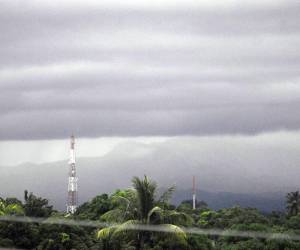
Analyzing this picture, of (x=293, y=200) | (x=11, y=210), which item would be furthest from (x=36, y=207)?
(x=293, y=200)

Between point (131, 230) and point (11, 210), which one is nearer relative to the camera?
point (131, 230)

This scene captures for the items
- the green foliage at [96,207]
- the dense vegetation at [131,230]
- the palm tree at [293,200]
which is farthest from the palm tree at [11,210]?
the palm tree at [293,200]

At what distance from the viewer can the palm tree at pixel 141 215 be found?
57.9 ft

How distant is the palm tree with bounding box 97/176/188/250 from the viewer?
17641 millimetres

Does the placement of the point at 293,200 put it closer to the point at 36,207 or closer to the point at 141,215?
the point at 36,207

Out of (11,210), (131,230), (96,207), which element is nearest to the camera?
(131,230)

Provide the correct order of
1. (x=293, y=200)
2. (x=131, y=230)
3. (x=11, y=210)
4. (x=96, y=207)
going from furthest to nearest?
(x=293, y=200) < (x=96, y=207) < (x=11, y=210) < (x=131, y=230)

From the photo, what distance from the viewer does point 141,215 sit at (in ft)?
58.7

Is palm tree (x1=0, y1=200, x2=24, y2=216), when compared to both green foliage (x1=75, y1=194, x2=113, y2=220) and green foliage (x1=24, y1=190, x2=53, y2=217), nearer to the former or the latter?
green foliage (x1=24, y1=190, x2=53, y2=217)

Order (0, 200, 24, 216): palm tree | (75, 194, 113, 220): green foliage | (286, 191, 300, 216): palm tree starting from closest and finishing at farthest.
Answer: (0, 200, 24, 216): palm tree, (75, 194, 113, 220): green foliage, (286, 191, 300, 216): palm tree

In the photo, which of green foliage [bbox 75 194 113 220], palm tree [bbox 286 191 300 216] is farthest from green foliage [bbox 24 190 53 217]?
palm tree [bbox 286 191 300 216]

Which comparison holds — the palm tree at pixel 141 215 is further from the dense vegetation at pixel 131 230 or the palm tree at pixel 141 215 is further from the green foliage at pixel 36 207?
the green foliage at pixel 36 207

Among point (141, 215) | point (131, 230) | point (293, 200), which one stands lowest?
point (131, 230)

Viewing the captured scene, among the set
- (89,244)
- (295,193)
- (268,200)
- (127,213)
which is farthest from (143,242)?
(268,200)
